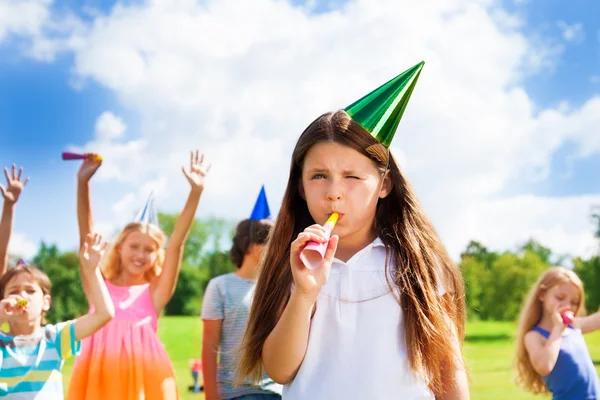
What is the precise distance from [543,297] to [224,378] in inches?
117

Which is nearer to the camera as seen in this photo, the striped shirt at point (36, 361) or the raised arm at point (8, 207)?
the striped shirt at point (36, 361)

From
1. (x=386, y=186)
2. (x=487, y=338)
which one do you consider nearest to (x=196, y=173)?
(x=386, y=186)

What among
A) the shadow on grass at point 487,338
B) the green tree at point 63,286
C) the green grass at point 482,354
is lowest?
the shadow on grass at point 487,338

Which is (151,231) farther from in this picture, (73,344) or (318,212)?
(318,212)

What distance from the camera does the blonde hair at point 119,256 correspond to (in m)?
5.07

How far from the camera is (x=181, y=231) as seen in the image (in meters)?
4.66

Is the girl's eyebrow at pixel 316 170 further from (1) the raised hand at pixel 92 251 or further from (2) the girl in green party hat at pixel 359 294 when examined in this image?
(1) the raised hand at pixel 92 251

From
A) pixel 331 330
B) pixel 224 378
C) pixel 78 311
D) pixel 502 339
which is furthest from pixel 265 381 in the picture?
pixel 502 339

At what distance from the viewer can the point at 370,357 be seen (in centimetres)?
235

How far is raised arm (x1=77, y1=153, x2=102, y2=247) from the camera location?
4.85m

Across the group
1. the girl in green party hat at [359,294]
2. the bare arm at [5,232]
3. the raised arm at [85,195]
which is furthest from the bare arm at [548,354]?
the bare arm at [5,232]

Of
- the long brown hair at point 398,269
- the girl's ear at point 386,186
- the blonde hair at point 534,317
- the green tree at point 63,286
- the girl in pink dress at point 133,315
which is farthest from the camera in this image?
the green tree at point 63,286

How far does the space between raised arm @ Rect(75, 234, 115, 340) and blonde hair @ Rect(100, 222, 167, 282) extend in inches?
39.9

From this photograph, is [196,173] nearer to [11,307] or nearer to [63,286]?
[11,307]
